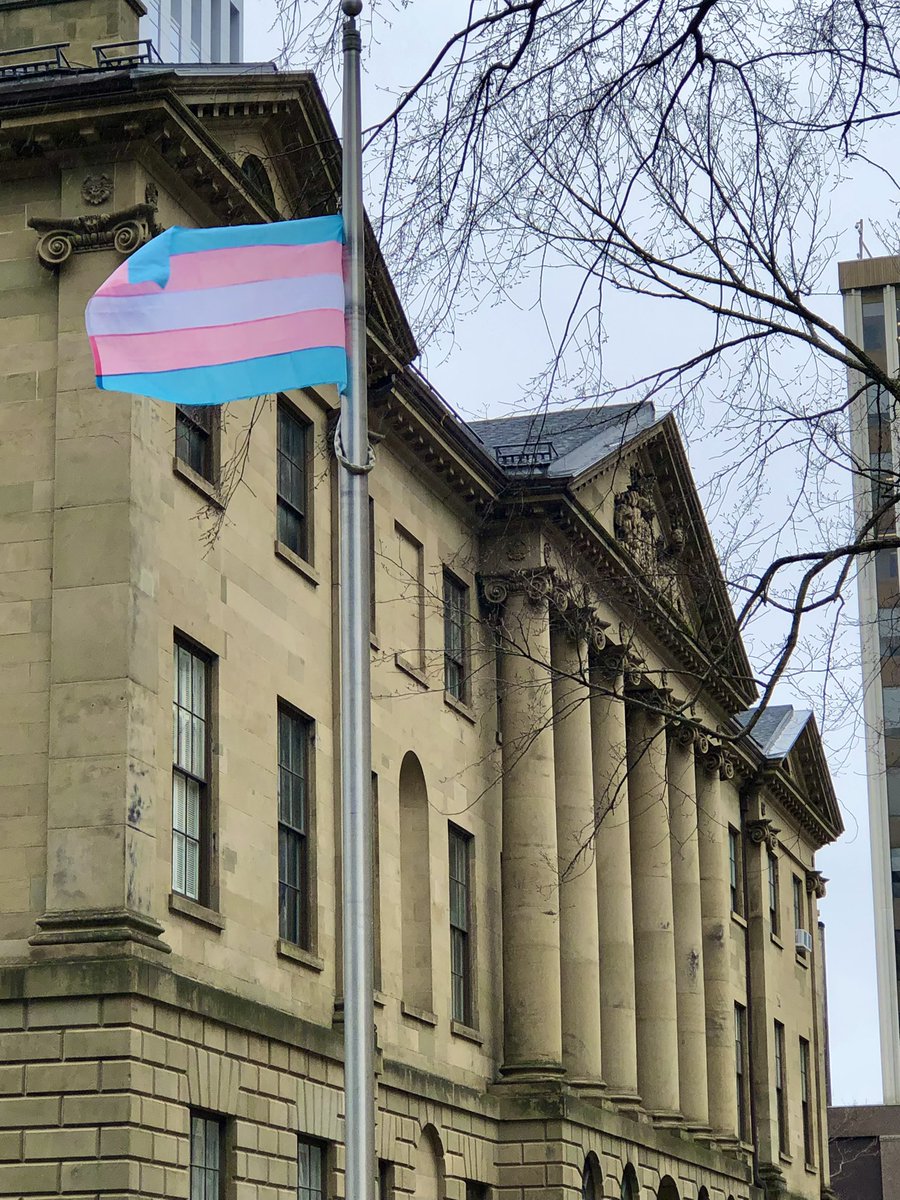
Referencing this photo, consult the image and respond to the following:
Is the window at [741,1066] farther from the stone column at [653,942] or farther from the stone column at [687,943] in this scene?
the stone column at [653,942]

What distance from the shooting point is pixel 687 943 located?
170 ft

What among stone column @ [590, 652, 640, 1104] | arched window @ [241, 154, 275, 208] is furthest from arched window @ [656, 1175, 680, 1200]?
arched window @ [241, 154, 275, 208]

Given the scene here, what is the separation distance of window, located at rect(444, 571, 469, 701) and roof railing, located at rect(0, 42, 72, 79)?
42.0ft

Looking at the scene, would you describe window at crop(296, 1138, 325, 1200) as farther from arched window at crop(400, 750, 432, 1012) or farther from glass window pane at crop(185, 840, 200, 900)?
arched window at crop(400, 750, 432, 1012)

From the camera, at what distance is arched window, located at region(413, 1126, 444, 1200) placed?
35156 mm

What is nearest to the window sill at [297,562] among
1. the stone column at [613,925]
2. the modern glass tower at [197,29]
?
the stone column at [613,925]

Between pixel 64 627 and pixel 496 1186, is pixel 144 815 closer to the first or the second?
pixel 64 627

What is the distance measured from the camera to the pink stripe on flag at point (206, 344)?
15.9 meters

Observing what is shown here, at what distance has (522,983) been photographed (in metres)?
40.0

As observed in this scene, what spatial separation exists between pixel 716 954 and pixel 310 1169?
25.6 metres

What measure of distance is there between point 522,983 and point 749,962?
68.8 ft

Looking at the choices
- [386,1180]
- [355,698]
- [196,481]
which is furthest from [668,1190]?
[355,698]

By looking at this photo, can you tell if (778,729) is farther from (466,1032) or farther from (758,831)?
(466,1032)

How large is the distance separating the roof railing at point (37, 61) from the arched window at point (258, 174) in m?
2.73
